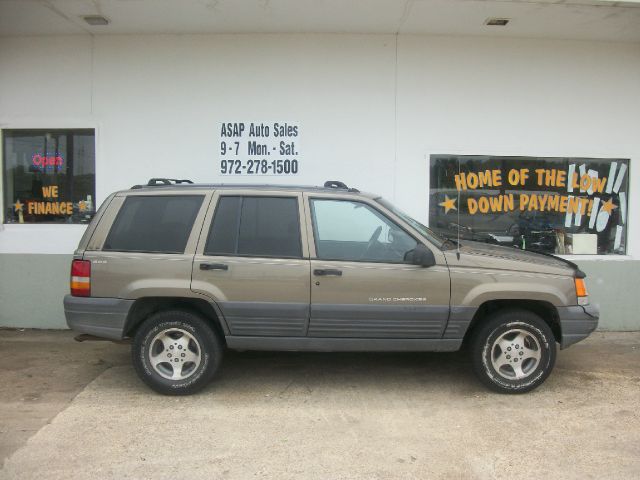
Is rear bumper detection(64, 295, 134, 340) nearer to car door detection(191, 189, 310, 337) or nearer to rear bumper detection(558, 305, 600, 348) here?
car door detection(191, 189, 310, 337)

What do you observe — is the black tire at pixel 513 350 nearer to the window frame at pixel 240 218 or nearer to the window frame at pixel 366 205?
the window frame at pixel 366 205

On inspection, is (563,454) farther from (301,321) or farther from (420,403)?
(301,321)

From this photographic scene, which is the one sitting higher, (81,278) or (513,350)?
(81,278)

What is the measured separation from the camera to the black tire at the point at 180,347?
4684mm

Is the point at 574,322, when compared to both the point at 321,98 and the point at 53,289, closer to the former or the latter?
the point at 321,98

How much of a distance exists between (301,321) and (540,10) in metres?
4.62

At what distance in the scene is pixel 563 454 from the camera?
148 inches

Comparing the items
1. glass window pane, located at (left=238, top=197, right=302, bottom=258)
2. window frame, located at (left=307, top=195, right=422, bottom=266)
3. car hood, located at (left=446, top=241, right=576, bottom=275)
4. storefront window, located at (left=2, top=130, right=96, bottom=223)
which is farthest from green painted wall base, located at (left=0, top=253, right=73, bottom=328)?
car hood, located at (left=446, top=241, right=576, bottom=275)

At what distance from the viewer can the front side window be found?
4.66m

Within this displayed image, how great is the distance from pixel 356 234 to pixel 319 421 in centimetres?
162

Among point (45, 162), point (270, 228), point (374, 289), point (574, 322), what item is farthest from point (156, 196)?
point (574, 322)

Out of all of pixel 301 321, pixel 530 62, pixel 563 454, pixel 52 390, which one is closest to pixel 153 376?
pixel 52 390

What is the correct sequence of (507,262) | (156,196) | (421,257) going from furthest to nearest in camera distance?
(156,196) → (507,262) → (421,257)

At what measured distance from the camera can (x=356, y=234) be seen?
4.74m
